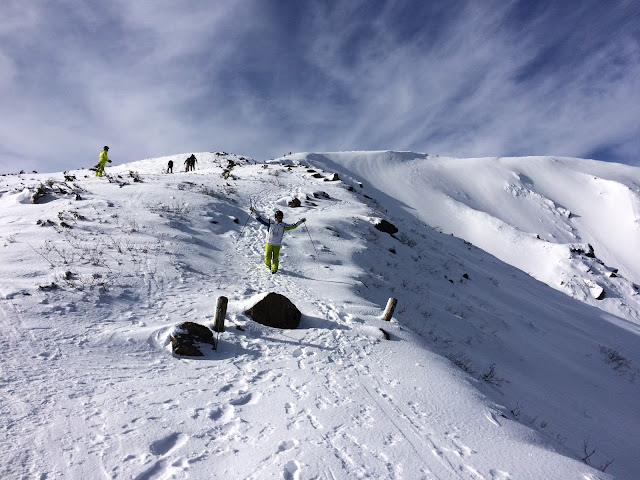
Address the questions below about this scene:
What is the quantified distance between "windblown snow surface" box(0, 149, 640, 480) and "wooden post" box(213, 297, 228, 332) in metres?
0.24

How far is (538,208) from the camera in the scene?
4747 centimetres

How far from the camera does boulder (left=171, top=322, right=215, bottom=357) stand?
5469 mm

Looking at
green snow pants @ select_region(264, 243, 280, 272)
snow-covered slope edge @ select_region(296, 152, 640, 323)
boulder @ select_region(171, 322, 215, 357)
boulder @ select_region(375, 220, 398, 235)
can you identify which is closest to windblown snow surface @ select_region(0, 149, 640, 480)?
boulder @ select_region(171, 322, 215, 357)

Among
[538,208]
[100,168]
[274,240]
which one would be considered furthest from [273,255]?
[538,208]

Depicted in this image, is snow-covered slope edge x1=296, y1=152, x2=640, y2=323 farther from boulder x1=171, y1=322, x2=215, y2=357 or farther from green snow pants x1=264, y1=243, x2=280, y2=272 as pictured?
boulder x1=171, y1=322, x2=215, y2=357

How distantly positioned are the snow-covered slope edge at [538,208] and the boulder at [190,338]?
33710 mm

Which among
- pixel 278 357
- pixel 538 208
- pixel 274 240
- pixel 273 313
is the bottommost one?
pixel 278 357

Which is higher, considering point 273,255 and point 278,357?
point 273,255

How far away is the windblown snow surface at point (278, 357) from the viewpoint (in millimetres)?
3602

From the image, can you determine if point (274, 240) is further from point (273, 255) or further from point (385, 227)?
point (385, 227)

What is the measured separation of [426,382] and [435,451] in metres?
1.74

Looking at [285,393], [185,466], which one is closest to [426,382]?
[285,393]

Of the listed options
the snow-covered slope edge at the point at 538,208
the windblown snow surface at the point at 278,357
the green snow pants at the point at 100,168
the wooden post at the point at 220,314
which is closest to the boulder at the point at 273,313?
the windblown snow surface at the point at 278,357

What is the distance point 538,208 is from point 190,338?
2187 inches
